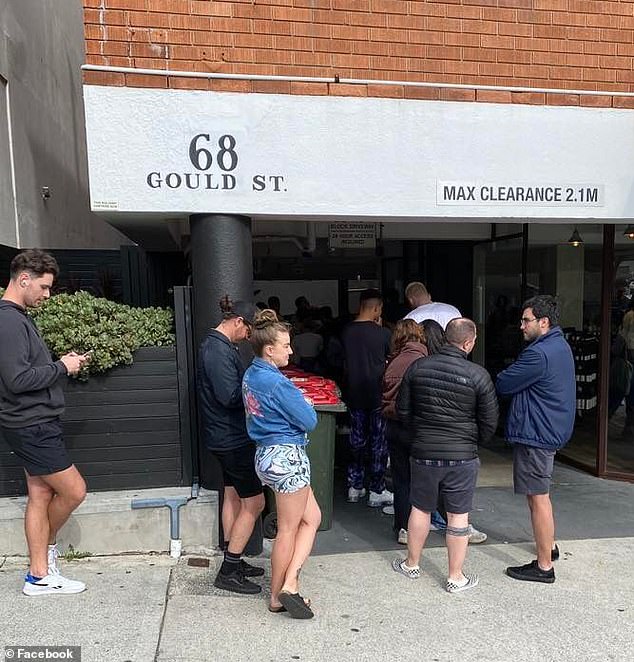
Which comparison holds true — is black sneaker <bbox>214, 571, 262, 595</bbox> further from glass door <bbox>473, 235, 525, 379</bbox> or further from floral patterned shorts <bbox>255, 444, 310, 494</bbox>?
glass door <bbox>473, 235, 525, 379</bbox>

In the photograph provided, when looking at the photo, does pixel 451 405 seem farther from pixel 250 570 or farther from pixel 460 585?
pixel 250 570

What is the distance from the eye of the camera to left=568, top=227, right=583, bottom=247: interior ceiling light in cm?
598

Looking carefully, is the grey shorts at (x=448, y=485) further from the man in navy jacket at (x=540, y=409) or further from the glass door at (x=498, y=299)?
the glass door at (x=498, y=299)

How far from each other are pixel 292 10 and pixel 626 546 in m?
4.42

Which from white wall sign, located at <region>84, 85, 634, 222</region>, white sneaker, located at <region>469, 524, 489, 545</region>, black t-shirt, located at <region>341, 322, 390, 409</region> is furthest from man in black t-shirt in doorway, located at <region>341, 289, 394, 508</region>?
white wall sign, located at <region>84, 85, 634, 222</region>

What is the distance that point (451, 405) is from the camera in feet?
11.1

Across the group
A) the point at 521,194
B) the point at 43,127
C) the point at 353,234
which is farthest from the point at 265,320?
the point at 43,127

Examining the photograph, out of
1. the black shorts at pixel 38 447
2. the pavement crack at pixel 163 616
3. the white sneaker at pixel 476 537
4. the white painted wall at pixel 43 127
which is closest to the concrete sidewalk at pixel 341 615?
the pavement crack at pixel 163 616

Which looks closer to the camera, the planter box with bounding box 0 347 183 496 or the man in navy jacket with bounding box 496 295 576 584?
the man in navy jacket with bounding box 496 295 576 584

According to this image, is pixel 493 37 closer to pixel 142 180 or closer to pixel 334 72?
pixel 334 72

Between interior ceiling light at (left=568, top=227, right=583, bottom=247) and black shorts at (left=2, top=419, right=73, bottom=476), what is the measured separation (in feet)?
16.7

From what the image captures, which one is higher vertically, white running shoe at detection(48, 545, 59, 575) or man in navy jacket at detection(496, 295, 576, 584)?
man in navy jacket at detection(496, 295, 576, 584)

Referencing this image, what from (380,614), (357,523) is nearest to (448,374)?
(380,614)

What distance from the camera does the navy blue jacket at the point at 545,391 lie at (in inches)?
139
